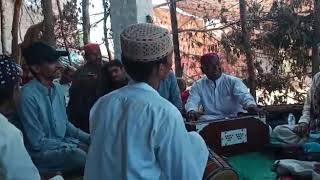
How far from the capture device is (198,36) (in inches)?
398

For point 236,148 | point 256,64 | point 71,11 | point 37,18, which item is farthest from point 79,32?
point 236,148

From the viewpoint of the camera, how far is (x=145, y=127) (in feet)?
6.08

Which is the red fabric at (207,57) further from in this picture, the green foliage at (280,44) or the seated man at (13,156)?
the green foliage at (280,44)

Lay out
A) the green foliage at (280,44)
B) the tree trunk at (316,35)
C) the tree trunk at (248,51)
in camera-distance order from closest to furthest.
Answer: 1. the tree trunk at (316,35)
2. the tree trunk at (248,51)
3. the green foliage at (280,44)

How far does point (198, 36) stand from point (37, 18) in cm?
459

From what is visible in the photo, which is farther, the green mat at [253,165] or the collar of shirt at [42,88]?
the green mat at [253,165]

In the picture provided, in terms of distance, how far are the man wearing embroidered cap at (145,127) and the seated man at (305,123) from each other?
9.84 ft

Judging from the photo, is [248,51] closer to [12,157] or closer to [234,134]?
[234,134]

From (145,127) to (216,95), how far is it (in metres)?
3.64

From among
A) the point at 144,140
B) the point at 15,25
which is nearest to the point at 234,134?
the point at 144,140

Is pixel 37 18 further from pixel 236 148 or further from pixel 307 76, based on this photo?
pixel 236 148

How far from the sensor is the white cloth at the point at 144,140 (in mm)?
1839

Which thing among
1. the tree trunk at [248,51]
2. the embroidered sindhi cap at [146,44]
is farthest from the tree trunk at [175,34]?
the embroidered sindhi cap at [146,44]

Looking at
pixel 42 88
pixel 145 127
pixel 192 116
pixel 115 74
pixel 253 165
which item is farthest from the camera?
pixel 192 116
